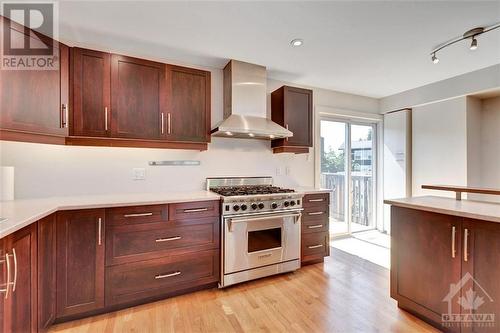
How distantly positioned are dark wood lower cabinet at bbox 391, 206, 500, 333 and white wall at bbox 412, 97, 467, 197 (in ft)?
6.88

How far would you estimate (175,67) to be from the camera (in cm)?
244

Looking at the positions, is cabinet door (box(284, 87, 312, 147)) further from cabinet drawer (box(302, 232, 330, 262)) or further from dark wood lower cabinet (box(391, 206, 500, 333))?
dark wood lower cabinet (box(391, 206, 500, 333))

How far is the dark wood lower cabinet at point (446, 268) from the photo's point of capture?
56.9 inches

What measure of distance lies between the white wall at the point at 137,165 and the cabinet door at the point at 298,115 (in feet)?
1.21

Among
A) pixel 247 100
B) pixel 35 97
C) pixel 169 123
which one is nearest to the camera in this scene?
pixel 35 97

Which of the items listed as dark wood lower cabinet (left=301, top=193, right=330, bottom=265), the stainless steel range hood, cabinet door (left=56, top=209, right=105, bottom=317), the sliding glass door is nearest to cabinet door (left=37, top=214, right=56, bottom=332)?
cabinet door (left=56, top=209, right=105, bottom=317)

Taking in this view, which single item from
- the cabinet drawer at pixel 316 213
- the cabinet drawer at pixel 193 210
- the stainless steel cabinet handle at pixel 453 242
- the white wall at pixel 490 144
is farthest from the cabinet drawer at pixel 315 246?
the white wall at pixel 490 144

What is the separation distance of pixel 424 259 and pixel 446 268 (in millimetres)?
144

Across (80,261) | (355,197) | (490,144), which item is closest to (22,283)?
(80,261)

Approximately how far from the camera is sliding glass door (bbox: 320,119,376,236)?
156 inches

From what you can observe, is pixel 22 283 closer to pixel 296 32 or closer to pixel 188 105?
pixel 188 105

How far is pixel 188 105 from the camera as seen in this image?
2516 mm

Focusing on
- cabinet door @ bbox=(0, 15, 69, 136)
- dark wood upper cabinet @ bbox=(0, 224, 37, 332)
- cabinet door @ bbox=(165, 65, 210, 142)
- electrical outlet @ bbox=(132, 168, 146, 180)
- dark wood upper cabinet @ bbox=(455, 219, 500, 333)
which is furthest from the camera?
electrical outlet @ bbox=(132, 168, 146, 180)

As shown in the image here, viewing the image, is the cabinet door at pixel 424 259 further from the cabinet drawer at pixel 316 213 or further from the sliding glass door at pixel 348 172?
the sliding glass door at pixel 348 172
